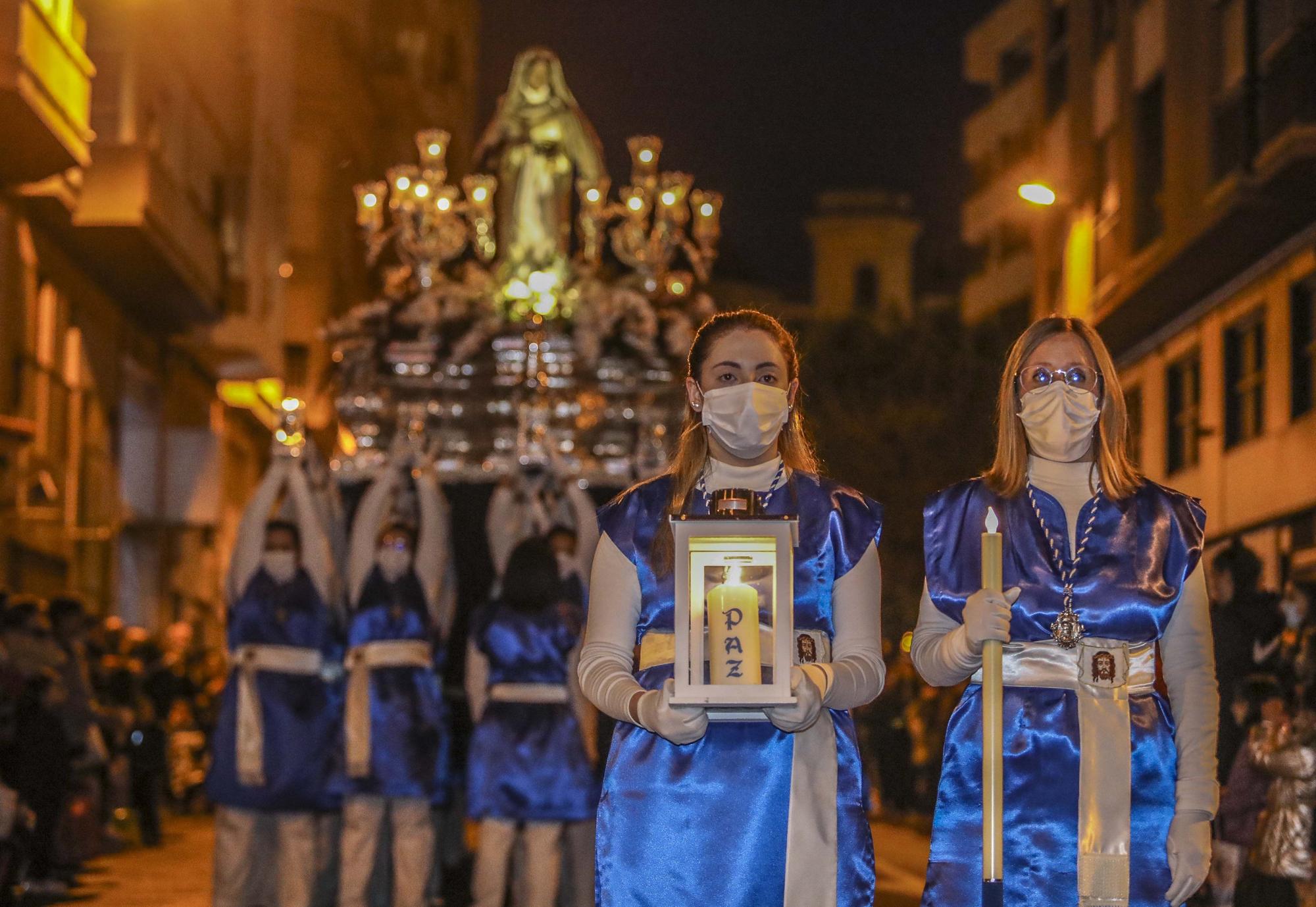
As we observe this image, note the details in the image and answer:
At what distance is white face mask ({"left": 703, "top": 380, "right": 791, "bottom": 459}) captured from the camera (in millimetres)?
4684

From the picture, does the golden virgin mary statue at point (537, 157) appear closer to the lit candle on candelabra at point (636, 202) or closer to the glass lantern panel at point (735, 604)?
the lit candle on candelabra at point (636, 202)

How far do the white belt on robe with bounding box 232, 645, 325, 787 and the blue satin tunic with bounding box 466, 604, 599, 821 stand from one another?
3.24ft

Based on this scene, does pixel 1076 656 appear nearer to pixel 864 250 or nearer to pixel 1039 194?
pixel 1039 194

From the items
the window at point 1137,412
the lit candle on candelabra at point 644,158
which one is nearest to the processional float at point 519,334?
the lit candle on candelabra at point 644,158

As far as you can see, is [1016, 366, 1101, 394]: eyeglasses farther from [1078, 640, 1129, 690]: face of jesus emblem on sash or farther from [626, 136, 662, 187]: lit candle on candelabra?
[626, 136, 662, 187]: lit candle on candelabra

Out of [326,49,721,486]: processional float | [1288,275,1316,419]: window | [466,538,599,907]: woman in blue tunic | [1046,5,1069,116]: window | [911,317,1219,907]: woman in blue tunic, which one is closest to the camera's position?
[911,317,1219,907]: woman in blue tunic

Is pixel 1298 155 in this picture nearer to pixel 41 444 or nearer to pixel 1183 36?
pixel 1183 36

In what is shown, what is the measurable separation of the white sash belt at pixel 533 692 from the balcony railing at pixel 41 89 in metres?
8.83

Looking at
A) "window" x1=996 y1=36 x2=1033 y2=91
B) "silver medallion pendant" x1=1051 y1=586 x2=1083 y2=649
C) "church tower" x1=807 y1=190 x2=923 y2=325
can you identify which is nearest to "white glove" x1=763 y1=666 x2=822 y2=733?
"silver medallion pendant" x1=1051 y1=586 x2=1083 y2=649

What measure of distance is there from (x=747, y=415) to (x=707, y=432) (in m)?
0.18

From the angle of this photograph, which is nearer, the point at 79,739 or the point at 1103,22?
the point at 79,739

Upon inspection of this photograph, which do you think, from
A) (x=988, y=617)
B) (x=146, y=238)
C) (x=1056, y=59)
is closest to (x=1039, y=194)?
(x=146, y=238)

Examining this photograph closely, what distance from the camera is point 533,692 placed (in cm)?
1095

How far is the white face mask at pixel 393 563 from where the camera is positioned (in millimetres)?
11242
